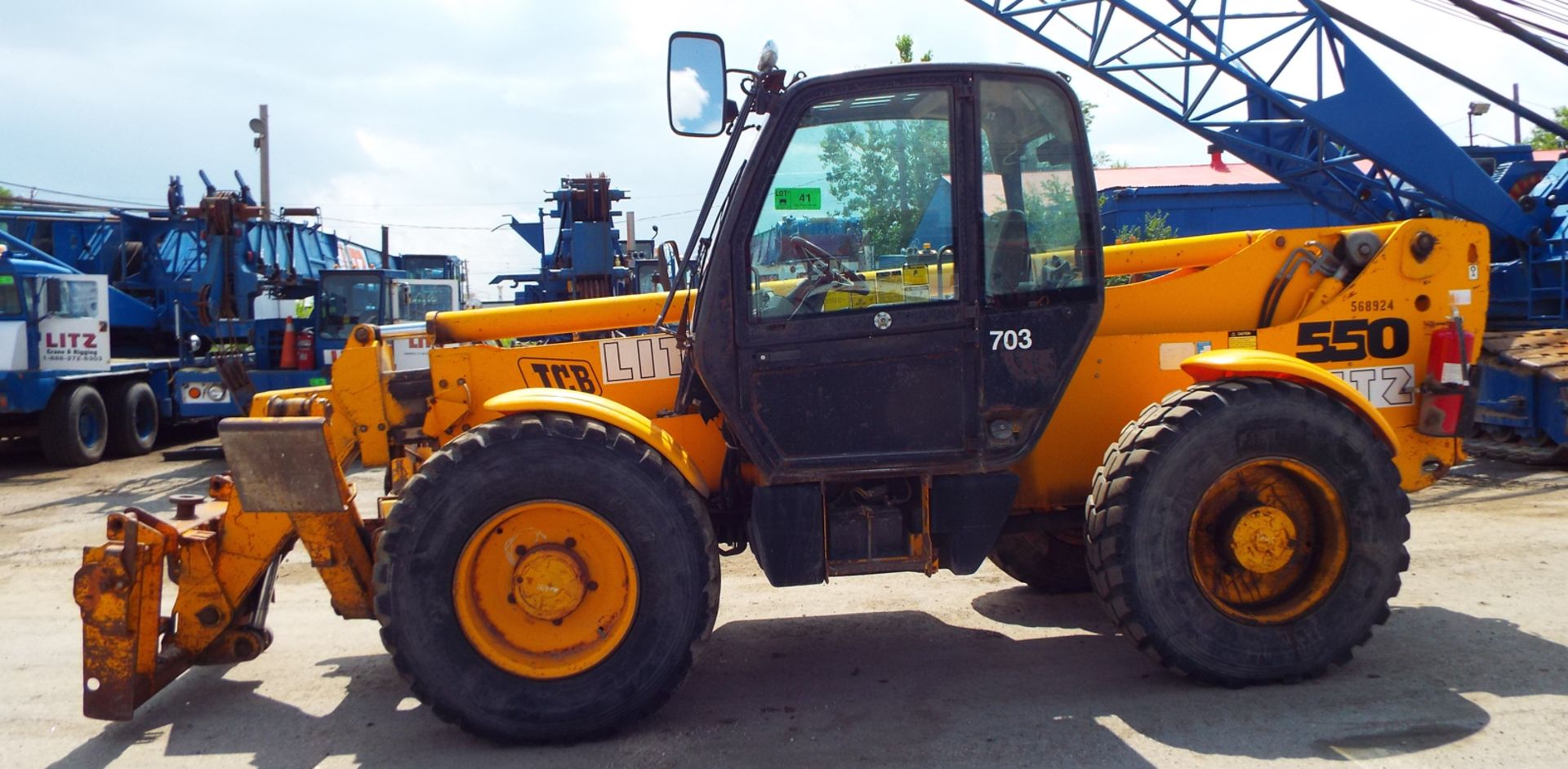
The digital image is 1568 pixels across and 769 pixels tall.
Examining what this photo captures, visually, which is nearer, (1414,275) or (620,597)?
(620,597)

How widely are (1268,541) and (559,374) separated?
296 cm

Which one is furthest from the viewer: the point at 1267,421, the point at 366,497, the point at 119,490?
the point at 119,490

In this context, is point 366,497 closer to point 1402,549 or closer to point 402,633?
point 402,633

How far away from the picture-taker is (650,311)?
196 inches

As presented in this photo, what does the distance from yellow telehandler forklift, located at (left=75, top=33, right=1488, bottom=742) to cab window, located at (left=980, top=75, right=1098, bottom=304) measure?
1cm

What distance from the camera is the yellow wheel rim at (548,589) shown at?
399 cm

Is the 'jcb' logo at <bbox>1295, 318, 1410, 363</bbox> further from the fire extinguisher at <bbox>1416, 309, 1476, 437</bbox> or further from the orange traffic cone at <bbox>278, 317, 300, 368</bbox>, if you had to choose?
the orange traffic cone at <bbox>278, 317, 300, 368</bbox>

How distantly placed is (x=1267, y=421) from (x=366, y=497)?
7.80 m

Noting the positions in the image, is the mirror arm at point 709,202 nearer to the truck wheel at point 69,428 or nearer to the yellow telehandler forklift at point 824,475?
the yellow telehandler forklift at point 824,475

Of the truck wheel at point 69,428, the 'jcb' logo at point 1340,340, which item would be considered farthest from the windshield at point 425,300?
the 'jcb' logo at point 1340,340

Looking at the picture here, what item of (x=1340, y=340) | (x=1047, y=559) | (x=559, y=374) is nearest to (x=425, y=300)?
(x=559, y=374)

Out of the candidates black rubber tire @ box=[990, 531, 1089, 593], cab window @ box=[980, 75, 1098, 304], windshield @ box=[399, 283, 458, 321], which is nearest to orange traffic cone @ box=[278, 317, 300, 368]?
windshield @ box=[399, 283, 458, 321]

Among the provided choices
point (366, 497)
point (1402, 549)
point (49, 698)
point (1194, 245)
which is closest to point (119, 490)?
point (366, 497)

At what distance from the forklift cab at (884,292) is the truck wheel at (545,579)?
0.47 meters
